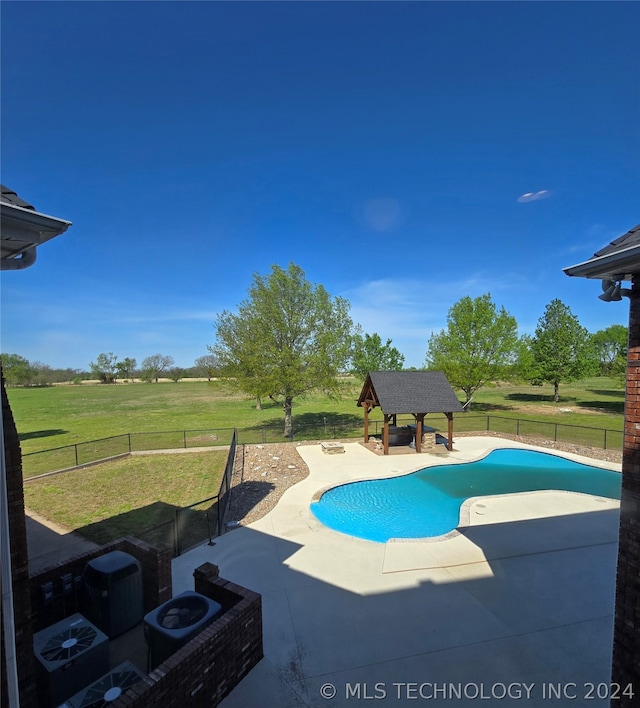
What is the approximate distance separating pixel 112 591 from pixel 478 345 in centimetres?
3257

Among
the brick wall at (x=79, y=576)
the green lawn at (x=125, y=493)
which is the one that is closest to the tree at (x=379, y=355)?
the green lawn at (x=125, y=493)

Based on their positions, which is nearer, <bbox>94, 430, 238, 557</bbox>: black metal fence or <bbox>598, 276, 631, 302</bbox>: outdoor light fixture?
<bbox>598, 276, 631, 302</bbox>: outdoor light fixture

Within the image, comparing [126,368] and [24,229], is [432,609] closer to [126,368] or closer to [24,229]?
[24,229]

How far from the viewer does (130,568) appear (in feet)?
17.9

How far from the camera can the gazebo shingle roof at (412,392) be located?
17203 millimetres

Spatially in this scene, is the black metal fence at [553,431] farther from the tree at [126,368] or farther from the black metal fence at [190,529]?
the tree at [126,368]

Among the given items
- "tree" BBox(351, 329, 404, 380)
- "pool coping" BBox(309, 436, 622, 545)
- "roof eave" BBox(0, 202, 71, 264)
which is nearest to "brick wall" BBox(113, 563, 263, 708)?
"roof eave" BBox(0, 202, 71, 264)

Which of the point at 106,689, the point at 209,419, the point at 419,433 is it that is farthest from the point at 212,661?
the point at 209,419

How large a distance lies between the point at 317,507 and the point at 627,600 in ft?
28.5

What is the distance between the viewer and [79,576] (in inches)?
226

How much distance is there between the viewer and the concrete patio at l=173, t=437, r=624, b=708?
4.61 m

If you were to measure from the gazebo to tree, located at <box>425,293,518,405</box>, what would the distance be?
1372cm

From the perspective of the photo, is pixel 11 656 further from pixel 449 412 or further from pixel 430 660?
pixel 449 412

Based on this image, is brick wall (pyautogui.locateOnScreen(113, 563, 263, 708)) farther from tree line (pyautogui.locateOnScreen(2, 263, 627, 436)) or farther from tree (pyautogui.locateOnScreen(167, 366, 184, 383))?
tree (pyautogui.locateOnScreen(167, 366, 184, 383))
